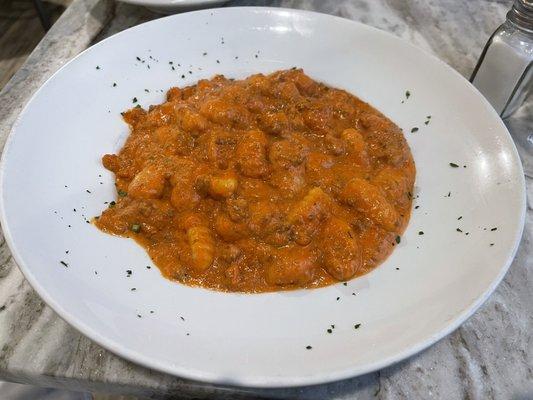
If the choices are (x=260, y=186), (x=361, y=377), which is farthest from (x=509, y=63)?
(x=361, y=377)

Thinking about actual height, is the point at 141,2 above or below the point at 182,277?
above

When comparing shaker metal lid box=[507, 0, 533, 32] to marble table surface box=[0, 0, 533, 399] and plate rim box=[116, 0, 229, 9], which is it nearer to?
marble table surface box=[0, 0, 533, 399]

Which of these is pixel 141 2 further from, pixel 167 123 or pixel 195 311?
pixel 195 311

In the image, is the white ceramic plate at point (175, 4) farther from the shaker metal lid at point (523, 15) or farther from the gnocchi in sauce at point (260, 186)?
the shaker metal lid at point (523, 15)

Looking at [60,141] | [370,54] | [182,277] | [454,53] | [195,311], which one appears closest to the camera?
[195,311]

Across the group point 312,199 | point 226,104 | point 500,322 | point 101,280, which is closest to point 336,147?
point 312,199

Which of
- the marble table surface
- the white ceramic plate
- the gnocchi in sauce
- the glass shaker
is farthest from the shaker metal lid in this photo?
the white ceramic plate
